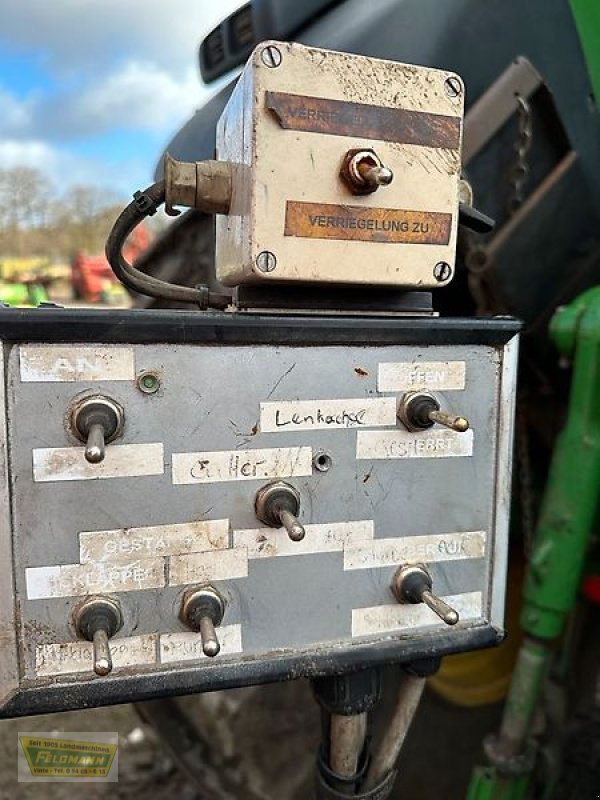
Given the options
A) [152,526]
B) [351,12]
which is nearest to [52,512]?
[152,526]

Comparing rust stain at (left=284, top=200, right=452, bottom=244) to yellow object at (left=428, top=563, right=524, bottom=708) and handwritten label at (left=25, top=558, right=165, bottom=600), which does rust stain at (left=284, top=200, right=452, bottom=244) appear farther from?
yellow object at (left=428, top=563, right=524, bottom=708)

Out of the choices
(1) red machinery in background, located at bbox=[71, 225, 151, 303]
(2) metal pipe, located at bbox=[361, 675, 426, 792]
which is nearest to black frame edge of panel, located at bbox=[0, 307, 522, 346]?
(2) metal pipe, located at bbox=[361, 675, 426, 792]

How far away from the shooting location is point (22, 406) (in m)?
0.55

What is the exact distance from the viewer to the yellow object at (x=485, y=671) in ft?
4.57

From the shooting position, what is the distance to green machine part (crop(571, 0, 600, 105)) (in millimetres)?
1041

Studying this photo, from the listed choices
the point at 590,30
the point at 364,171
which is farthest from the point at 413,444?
the point at 590,30

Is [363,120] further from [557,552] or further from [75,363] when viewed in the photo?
[557,552]

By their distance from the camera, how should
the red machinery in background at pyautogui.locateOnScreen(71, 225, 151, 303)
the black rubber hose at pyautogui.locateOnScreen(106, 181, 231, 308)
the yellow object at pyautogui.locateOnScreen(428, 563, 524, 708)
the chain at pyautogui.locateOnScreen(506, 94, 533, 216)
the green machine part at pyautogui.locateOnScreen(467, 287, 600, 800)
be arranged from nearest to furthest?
the black rubber hose at pyautogui.locateOnScreen(106, 181, 231, 308) → the green machine part at pyautogui.locateOnScreen(467, 287, 600, 800) → the chain at pyautogui.locateOnScreen(506, 94, 533, 216) → the yellow object at pyautogui.locateOnScreen(428, 563, 524, 708) → the red machinery in background at pyautogui.locateOnScreen(71, 225, 151, 303)

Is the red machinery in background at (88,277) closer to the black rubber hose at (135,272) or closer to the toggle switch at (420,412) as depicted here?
the black rubber hose at (135,272)

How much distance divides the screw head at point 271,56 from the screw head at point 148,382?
0.25 m

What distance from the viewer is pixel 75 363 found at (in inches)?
22.1

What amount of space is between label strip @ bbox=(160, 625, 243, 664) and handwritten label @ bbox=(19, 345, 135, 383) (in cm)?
22

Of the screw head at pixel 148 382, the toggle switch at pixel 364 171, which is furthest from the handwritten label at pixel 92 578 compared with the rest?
the toggle switch at pixel 364 171

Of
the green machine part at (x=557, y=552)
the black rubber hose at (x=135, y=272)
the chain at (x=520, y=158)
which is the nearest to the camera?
the black rubber hose at (x=135, y=272)
